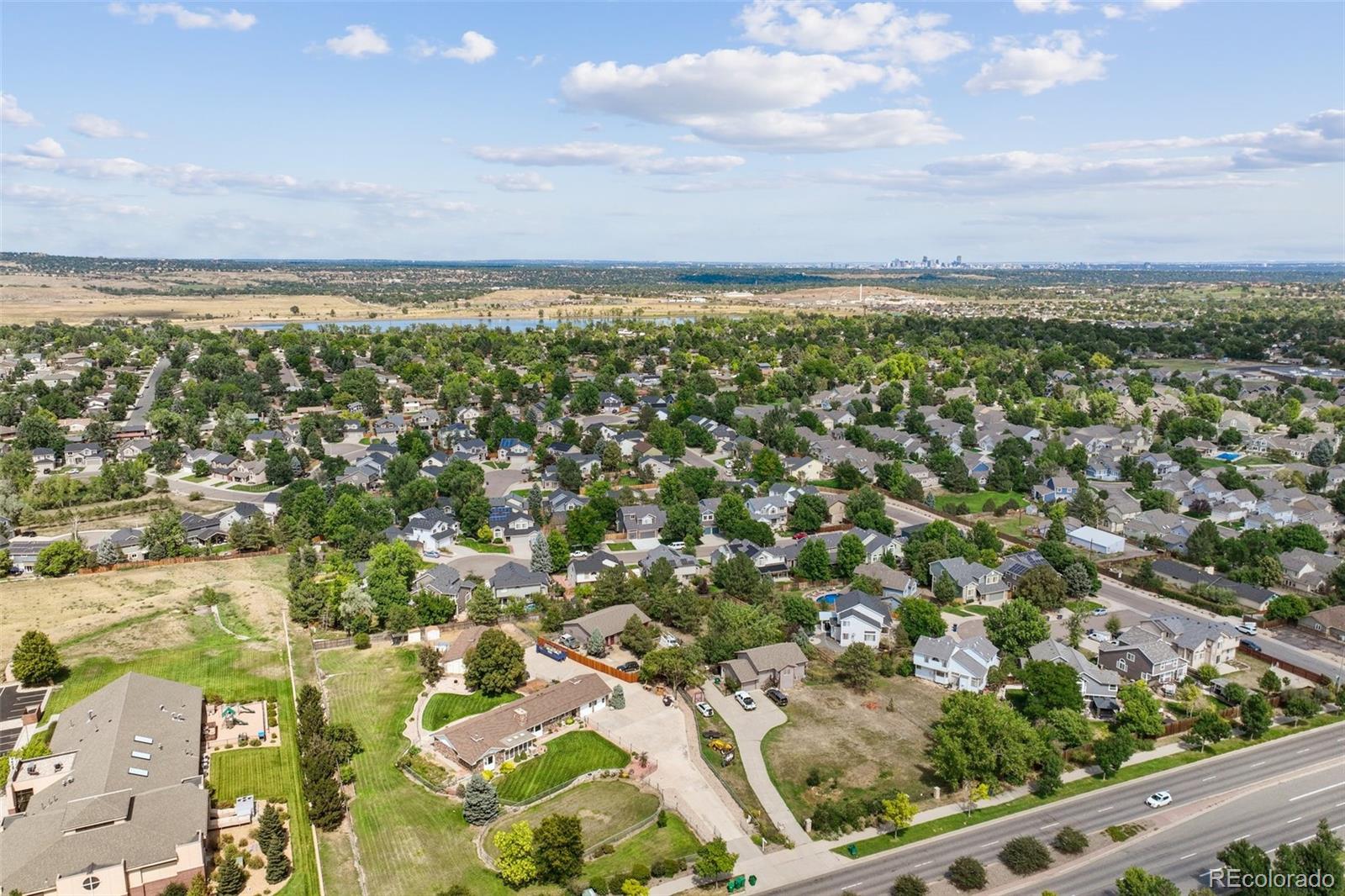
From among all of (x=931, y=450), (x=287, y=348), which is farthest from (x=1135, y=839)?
(x=287, y=348)

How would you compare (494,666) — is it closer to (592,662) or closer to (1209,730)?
(592,662)

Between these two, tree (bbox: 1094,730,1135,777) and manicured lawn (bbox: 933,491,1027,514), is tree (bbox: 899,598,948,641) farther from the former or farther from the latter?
manicured lawn (bbox: 933,491,1027,514)

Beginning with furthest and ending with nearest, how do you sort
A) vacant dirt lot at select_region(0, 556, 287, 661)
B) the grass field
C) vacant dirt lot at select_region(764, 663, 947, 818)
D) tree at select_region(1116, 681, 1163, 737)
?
1. vacant dirt lot at select_region(0, 556, 287, 661)
2. tree at select_region(1116, 681, 1163, 737)
3. vacant dirt lot at select_region(764, 663, 947, 818)
4. the grass field

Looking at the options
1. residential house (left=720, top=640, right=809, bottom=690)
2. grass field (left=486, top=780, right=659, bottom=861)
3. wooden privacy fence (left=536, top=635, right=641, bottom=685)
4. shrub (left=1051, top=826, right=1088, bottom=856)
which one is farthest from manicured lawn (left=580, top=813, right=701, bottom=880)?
shrub (left=1051, top=826, right=1088, bottom=856)

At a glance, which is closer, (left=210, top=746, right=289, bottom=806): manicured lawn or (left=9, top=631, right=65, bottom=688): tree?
(left=210, top=746, right=289, bottom=806): manicured lawn

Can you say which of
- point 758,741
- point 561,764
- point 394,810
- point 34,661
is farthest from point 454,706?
point 34,661
